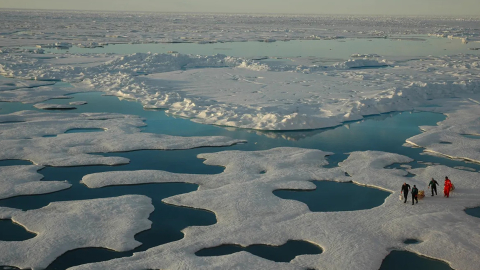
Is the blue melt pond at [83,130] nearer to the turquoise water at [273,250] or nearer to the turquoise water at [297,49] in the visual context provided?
the turquoise water at [273,250]

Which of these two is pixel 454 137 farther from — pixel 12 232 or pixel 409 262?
pixel 12 232

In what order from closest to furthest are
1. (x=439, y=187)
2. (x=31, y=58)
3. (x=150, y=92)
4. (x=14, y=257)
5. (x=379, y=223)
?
(x=14, y=257) < (x=379, y=223) < (x=439, y=187) < (x=150, y=92) < (x=31, y=58)

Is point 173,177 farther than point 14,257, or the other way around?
point 173,177

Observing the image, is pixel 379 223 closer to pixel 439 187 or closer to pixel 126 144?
pixel 439 187

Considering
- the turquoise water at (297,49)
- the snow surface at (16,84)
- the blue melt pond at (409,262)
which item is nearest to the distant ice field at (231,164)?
the blue melt pond at (409,262)

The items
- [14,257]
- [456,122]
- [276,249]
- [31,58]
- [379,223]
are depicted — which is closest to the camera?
[14,257]

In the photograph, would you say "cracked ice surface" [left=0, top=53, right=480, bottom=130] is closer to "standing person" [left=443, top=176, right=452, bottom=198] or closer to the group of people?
the group of people

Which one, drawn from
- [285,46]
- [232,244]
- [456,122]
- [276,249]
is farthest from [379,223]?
[285,46]
